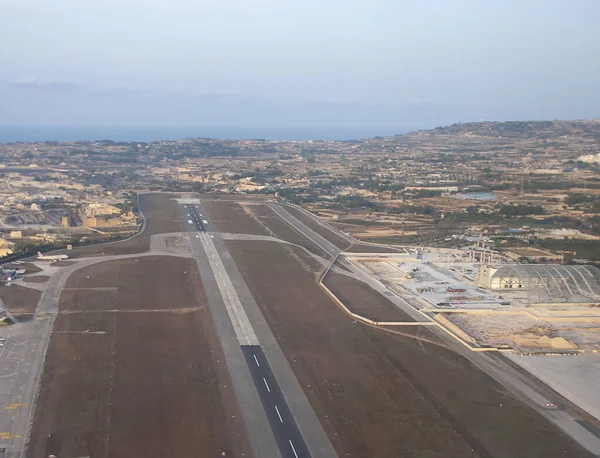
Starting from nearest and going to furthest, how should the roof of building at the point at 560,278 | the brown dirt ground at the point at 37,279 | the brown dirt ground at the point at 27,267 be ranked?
the brown dirt ground at the point at 37,279, the roof of building at the point at 560,278, the brown dirt ground at the point at 27,267

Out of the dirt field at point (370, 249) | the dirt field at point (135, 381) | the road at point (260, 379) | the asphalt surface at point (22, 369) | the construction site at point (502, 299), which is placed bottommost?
the dirt field at point (370, 249)

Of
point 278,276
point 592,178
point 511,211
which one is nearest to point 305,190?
point 511,211

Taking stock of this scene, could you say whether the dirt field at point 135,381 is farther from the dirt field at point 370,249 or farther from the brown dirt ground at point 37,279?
the dirt field at point 370,249

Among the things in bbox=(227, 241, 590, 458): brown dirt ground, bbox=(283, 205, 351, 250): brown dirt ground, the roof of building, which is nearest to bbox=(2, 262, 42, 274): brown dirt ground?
bbox=(227, 241, 590, 458): brown dirt ground

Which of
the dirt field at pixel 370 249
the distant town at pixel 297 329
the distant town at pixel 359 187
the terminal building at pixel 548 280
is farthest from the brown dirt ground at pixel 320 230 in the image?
the terminal building at pixel 548 280

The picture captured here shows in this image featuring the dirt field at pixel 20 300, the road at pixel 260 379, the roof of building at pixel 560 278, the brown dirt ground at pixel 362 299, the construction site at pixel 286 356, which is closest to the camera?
the road at pixel 260 379

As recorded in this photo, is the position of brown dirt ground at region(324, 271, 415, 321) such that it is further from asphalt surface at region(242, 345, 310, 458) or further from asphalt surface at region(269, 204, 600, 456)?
asphalt surface at region(242, 345, 310, 458)

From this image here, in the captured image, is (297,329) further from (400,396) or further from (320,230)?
(320,230)
